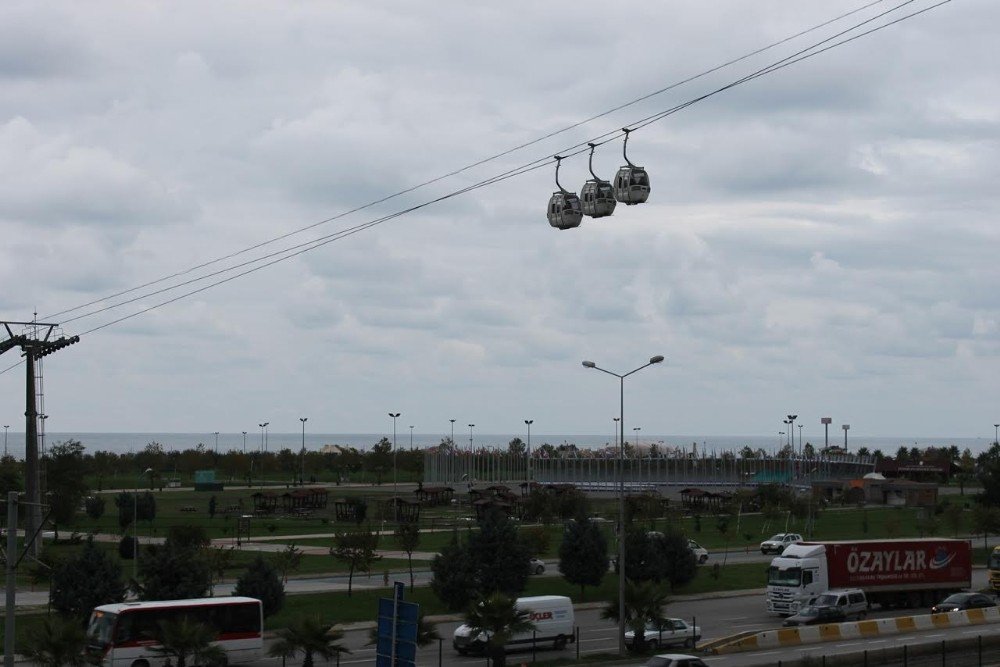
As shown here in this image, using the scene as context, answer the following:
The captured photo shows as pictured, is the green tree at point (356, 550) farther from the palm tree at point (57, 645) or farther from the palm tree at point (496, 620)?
the palm tree at point (57, 645)

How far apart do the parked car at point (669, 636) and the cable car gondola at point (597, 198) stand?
18803 millimetres

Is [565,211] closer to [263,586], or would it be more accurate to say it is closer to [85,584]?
[263,586]

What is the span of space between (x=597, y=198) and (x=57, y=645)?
1873 cm

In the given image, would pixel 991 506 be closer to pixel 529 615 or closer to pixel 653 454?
pixel 529 615

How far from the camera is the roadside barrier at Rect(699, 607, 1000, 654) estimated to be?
4319 centimetres

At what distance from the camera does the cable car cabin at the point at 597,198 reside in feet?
99.7

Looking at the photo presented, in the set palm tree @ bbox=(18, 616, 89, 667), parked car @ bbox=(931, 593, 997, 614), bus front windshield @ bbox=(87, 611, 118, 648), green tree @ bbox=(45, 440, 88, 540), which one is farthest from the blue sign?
green tree @ bbox=(45, 440, 88, 540)

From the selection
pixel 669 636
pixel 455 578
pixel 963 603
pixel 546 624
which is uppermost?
pixel 455 578

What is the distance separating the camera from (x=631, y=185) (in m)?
30.2

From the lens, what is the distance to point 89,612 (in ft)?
147

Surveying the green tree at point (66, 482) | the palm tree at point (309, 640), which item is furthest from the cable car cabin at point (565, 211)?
the green tree at point (66, 482)

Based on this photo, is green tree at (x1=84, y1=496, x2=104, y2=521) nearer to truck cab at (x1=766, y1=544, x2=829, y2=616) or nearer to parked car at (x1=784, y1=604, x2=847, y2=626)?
truck cab at (x1=766, y1=544, x2=829, y2=616)

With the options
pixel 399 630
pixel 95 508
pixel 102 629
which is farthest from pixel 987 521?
pixel 399 630

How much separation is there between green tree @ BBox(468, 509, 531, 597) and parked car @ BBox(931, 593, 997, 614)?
19158 mm
